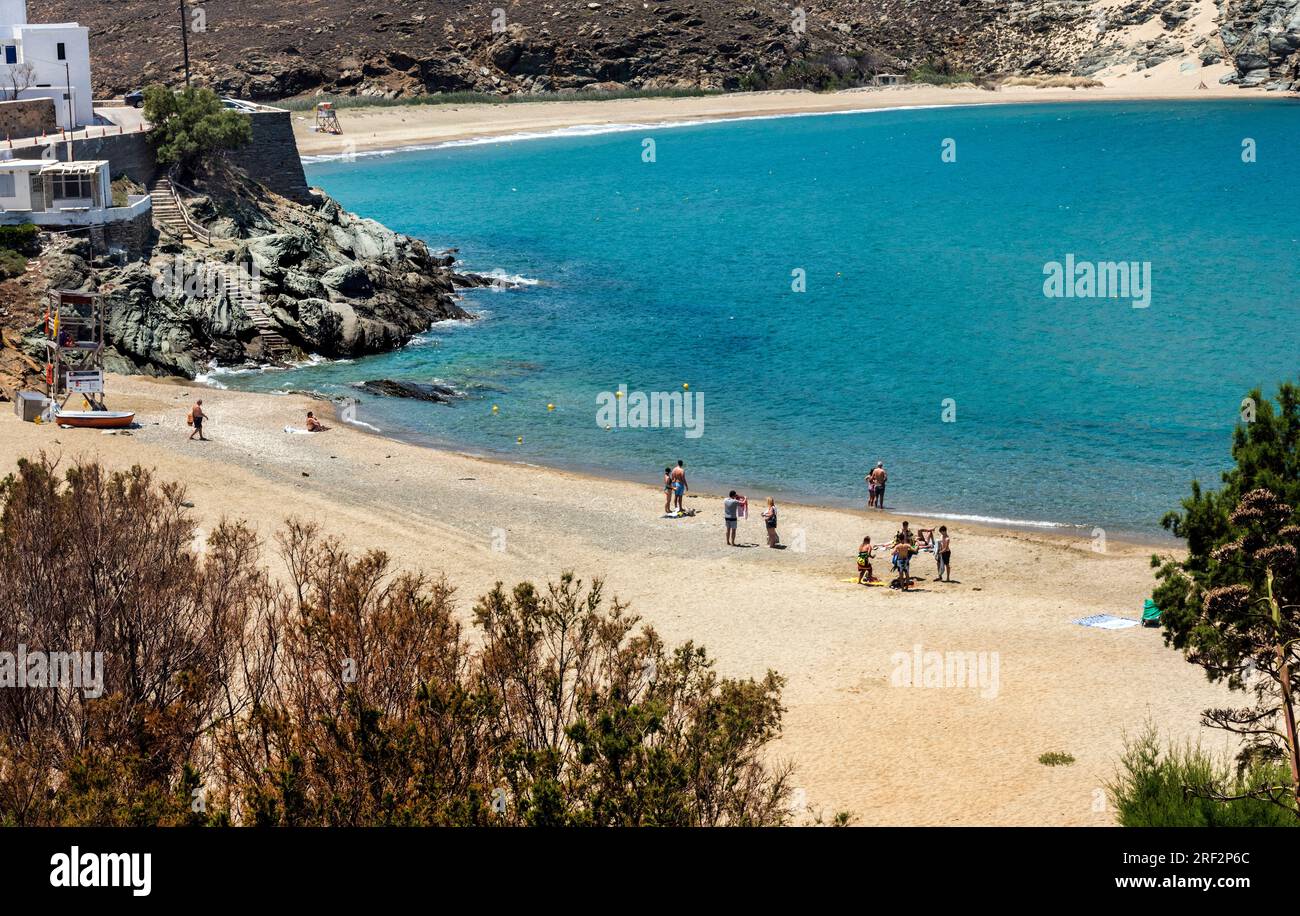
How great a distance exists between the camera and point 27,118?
178ft

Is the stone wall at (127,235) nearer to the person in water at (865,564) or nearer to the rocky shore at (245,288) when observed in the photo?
the rocky shore at (245,288)

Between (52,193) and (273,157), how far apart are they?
46.9 ft

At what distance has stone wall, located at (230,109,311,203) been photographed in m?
60.0

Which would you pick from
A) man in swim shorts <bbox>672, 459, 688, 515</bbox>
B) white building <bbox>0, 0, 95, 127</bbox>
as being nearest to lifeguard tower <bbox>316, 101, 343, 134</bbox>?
white building <bbox>0, 0, 95, 127</bbox>

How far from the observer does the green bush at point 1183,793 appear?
14388mm

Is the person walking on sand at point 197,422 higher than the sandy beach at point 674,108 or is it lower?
lower

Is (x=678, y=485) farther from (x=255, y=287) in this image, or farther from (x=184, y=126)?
(x=184, y=126)

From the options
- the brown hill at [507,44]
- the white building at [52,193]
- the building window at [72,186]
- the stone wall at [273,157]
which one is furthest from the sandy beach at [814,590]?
the brown hill at [507,44]

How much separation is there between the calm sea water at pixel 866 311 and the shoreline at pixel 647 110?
4.32 m

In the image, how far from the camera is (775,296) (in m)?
65.6

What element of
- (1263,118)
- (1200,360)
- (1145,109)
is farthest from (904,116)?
(1200,360)

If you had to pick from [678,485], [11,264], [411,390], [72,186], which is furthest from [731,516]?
[72,186]

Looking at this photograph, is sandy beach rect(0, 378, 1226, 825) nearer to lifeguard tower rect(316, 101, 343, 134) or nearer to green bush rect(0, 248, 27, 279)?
green bush rect(0, 248, 27, 279)

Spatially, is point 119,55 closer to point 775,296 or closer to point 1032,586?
point 775,296
